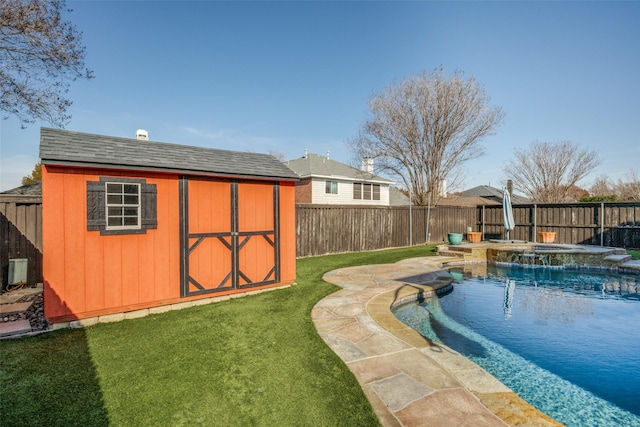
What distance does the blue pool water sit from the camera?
323 centimetres

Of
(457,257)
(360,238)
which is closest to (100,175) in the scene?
(360,238)

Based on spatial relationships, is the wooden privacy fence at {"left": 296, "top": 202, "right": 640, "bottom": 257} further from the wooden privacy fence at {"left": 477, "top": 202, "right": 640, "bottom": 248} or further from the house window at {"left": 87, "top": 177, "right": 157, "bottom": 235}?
the house window at {"left": 87, "top": 177, "right": 157, "bottom": 235}

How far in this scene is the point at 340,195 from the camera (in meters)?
23.3

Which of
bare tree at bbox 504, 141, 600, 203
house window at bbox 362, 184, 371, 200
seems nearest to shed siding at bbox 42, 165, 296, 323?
house window at bbox 362, 184, 371, 200

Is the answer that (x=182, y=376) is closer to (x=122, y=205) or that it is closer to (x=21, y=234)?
(x=122, y=205)

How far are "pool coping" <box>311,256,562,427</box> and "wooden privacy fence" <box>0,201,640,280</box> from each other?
6.22 m

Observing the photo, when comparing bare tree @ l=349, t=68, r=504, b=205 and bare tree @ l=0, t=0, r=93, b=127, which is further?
bare tree @ l=349, t=68, r=504, b=205

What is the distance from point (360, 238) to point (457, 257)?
4240 millimetres

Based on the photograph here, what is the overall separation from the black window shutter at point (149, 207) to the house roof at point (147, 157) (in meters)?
0.38

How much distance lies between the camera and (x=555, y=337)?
4.87 metres

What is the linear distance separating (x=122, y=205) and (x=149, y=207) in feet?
1.38

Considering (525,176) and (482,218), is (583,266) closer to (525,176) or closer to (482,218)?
(482,218)

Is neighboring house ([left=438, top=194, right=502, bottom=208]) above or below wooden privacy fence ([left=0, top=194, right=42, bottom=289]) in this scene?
above

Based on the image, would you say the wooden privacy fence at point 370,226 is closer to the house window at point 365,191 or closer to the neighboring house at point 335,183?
the neighboring house at point 335,183
